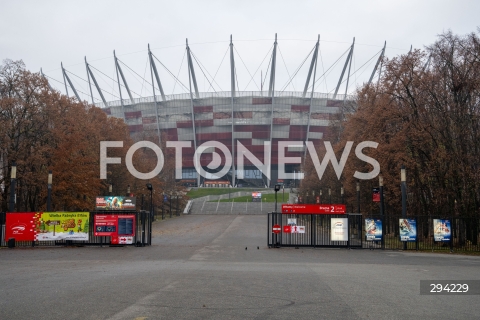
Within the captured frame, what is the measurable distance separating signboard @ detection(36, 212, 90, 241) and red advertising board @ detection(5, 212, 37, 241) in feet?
1.28

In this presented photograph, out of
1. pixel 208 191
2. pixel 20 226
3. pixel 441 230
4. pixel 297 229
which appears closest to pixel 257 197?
pixel 208 191

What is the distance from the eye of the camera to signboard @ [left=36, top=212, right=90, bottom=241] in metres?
28.8

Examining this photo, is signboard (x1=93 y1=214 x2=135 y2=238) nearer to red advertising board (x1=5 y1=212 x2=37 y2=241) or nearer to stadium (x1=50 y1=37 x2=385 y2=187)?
red advertising board (x1=5 y1=212 x2=37 y2=241)

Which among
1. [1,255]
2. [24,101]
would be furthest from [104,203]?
[1,255]

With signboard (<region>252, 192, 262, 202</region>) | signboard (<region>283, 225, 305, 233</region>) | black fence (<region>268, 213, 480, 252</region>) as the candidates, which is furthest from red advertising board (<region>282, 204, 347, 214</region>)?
signboard (<region>252, 192, 262, 202</region>)

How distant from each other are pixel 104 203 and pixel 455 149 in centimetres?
2580

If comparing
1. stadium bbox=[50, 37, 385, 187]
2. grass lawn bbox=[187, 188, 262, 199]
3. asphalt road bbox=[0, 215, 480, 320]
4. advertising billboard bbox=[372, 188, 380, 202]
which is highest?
stadium bbox=[50, 37, 385, 187]

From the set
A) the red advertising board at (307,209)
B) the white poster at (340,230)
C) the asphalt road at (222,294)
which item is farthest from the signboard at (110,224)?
the white poster at (340,230)

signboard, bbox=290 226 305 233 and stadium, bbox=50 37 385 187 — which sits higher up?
stadium, bbox=50 37 385 187

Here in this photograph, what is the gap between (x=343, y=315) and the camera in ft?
30.1

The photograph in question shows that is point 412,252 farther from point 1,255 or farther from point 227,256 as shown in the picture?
point 1,255

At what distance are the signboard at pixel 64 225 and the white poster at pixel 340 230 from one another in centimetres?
1423

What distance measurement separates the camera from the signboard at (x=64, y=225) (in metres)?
28.8

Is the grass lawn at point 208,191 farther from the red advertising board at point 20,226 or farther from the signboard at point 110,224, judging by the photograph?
the red advertising board at point 20,226
